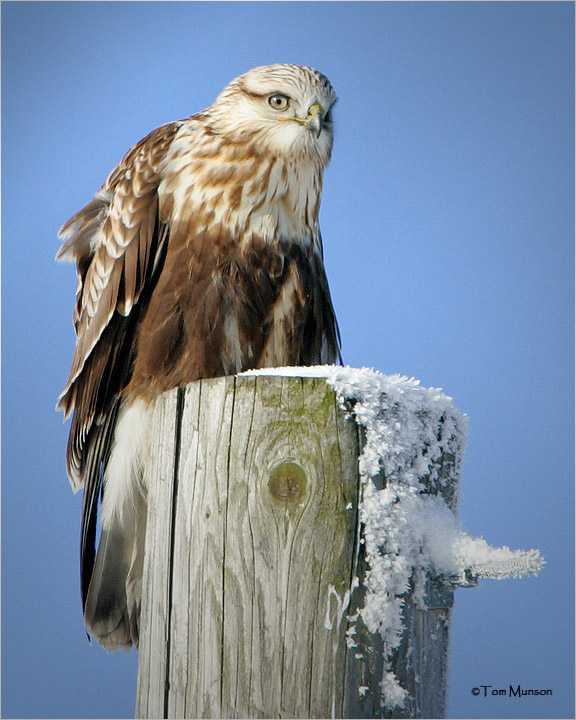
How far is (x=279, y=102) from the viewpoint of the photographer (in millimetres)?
2793

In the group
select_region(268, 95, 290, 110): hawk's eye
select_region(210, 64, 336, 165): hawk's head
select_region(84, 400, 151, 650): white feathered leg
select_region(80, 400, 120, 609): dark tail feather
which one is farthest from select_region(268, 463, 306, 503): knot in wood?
select_region(268, 95, 290, 110): hawk's eye

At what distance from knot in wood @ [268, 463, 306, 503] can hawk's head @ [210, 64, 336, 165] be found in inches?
62.6

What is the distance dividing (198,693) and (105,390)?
1.37 m

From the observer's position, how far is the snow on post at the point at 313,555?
1.40 metres

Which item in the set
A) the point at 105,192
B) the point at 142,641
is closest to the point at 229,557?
the point at 142,641

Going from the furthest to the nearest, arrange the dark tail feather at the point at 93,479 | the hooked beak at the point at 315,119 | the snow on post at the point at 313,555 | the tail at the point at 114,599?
the hooked beak at the point at 315,119
the dark tail feather at the point at 93,479
the tail at the point at 114,599
the snow on post at the point at 313,555

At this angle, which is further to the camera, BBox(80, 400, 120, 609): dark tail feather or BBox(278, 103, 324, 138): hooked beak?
BBox(278, 103, 324, 138): hooked beak

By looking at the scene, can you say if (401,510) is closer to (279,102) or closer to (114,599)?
(114,599)

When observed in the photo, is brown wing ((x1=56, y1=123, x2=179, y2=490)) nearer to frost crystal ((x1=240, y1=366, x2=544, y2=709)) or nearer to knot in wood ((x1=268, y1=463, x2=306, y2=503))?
frost crystal ((x1=240, y1=366, x2=544, y2=709))

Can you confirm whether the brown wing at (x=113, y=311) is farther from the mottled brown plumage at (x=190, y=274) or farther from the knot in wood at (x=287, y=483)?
the knot in wood at (x=287, y=483)

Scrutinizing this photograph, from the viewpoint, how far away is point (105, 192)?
294cm

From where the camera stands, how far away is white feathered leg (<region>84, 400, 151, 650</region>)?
2363mm

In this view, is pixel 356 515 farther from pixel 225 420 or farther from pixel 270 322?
pixel 270 322

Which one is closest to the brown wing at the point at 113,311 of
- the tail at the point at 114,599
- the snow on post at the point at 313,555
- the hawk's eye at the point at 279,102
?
the tail at the point at 114,599
